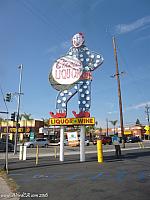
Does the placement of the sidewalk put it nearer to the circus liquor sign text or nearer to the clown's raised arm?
the circus liquor sign text

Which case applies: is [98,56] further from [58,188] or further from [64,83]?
[58,188]

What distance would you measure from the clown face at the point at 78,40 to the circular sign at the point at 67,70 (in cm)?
118

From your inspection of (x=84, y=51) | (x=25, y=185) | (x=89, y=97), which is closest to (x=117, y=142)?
(x=89, y=97)

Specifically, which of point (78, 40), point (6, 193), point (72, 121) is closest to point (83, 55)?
point (78, 40)

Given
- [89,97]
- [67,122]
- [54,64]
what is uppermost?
[54,64]

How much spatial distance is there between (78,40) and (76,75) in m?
2.98

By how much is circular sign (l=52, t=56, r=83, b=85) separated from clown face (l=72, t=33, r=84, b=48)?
118 centimetres

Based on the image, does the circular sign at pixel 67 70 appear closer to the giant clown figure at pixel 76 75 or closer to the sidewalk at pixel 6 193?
the giant clown figure at pixel 76 75

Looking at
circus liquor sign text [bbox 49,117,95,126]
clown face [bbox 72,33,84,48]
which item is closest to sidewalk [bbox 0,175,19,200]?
circus liquor sign text [bbox 49,117,95,126]

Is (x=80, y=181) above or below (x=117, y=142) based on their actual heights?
below

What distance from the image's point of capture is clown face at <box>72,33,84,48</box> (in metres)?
19.3

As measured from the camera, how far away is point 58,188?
27.9 feet

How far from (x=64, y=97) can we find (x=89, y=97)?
6.45ft

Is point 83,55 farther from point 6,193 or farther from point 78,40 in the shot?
point 6,193
